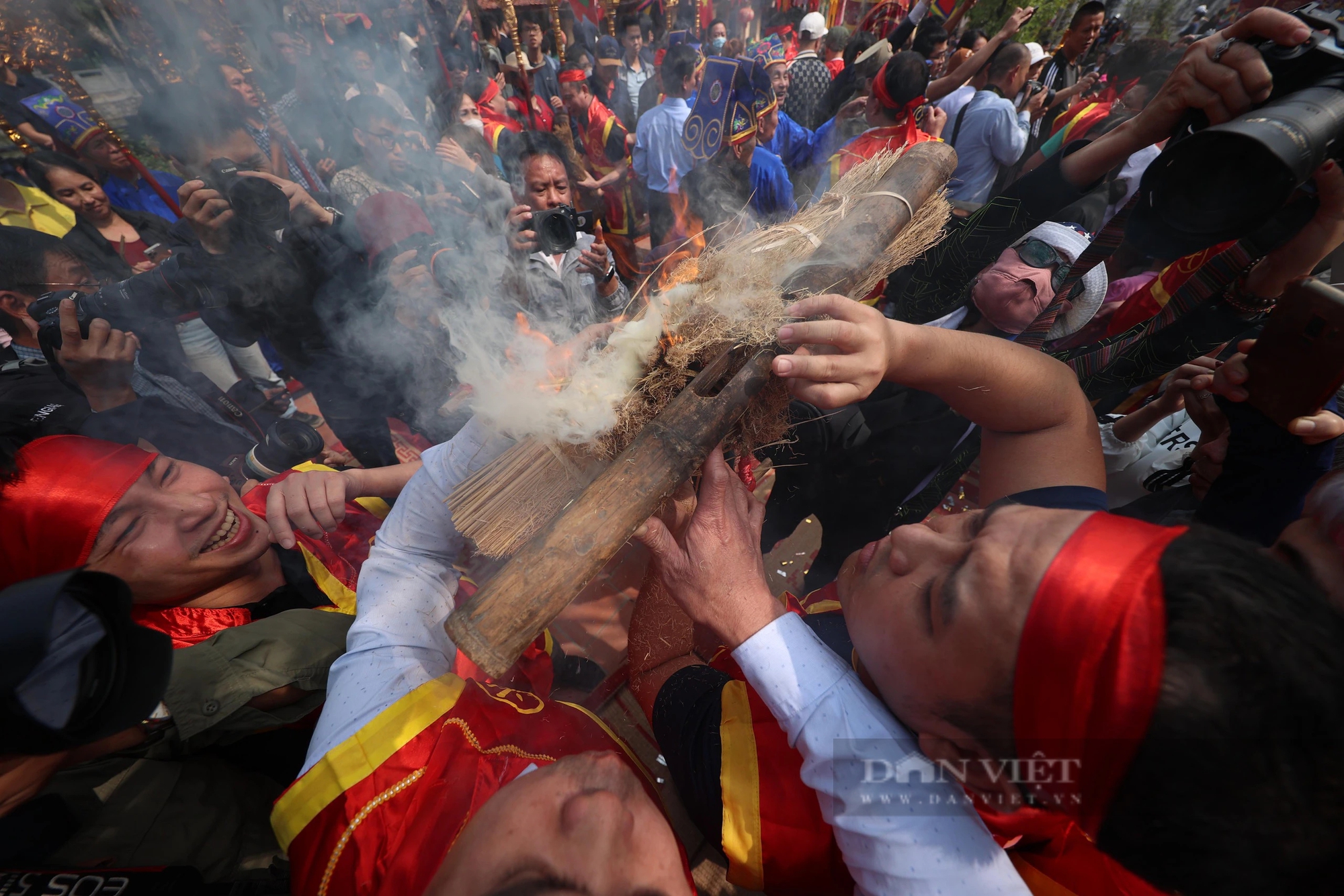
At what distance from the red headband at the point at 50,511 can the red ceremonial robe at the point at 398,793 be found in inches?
49.2

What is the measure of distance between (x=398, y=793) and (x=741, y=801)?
1.06m

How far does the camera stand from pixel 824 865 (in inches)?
54.2

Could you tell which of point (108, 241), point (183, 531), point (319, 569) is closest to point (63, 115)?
point (108, 241)

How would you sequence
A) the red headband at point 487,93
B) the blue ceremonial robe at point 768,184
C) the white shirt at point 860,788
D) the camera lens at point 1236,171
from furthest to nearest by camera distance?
the red headband at point 487,93, the blue ceremonial robe at point 768,184, the camera lens at point 1236,171, the white shirt at point 860,788

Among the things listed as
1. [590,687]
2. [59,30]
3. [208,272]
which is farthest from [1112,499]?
[59,30]

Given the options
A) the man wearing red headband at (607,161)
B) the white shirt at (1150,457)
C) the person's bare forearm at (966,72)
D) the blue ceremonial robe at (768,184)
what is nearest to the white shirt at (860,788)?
the white shirt at (1150,457)

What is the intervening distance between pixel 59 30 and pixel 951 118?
31.1 feet

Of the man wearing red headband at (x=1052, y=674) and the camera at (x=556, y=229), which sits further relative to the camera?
the camera at (x=556, y=229)

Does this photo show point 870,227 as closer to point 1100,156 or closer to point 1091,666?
Result: point 1100,156

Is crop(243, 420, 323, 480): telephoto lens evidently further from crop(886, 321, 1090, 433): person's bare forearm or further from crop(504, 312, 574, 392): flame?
crop(886, 321, 1090, 433): person's bare forearm

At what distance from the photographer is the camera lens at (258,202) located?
9.49 ft

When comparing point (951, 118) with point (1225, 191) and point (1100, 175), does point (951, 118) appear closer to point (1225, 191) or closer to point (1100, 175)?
point (1100, 175)

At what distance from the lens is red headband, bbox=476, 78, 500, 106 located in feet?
24.2

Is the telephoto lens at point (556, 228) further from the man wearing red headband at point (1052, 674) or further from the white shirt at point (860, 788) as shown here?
the white shirt at point (860, 788)
